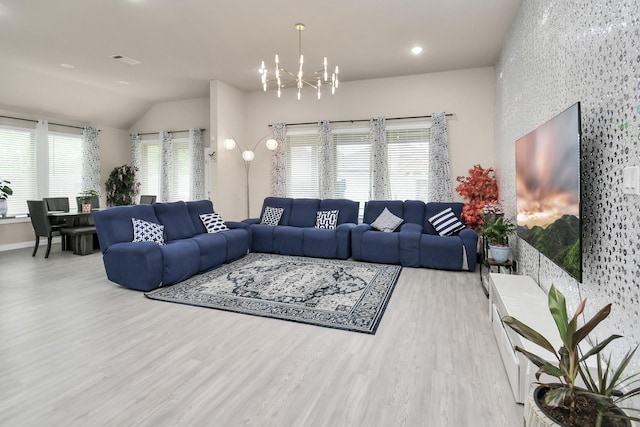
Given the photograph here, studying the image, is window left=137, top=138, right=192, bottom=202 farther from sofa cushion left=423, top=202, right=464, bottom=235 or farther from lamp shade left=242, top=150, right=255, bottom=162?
sofa cushion left=423, top=202, right=464, bottom=235

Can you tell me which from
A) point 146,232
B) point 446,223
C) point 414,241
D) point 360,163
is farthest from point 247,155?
point 446,223

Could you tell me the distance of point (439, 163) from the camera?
5969 millimetres

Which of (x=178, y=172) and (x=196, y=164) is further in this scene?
Result: (x=178, y=172)

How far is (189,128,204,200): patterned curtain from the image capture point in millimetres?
7703

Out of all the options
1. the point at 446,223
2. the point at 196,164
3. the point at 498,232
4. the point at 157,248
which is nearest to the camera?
the point at 498,232

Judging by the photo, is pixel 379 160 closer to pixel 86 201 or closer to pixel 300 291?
pixel 300 291

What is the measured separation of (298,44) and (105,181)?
612cm

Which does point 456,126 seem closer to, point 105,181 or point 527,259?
point 527,259

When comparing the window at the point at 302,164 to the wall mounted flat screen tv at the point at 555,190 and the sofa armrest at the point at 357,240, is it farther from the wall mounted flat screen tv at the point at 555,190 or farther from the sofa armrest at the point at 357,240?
the wall mounted flat screen tv at the point at 555,190

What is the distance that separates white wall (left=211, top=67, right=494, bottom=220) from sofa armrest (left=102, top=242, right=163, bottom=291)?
9.03 feet

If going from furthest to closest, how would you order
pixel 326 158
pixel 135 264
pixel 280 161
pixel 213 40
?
1. pixel 280 161
2. pixel 326 158
3. pixel 213 40
4. pixel 135 264

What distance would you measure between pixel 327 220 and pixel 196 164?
142 inches

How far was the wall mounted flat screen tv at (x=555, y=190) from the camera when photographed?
182 centimetres

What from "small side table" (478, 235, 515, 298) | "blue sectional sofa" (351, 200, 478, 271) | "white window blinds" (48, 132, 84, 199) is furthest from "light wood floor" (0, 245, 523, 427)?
"white window blinds" (48, 132, 84, 199)
